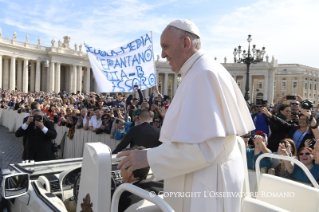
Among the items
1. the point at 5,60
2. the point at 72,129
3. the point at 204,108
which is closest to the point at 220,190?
the point at 204,108

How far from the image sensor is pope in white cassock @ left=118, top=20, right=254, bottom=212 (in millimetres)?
1564

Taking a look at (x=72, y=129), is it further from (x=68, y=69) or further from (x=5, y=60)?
(x=68, y=69)

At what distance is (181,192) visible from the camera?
1.74 metres

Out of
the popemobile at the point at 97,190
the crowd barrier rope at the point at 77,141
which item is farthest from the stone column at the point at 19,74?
the popemobile at the point at 97,190

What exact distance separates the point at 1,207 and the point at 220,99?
8.90 feet

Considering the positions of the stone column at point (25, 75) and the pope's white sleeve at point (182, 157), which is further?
the stone column at point (25, 75)

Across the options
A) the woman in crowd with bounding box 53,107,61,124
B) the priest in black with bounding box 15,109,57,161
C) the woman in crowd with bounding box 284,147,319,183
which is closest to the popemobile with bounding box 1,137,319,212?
the woman in crowd with bounding box 284,147,319,183

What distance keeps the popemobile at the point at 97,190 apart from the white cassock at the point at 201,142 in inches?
3.4

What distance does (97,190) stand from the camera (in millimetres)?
1634

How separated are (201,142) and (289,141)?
10.1ft

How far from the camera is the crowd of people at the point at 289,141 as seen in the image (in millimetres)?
3480

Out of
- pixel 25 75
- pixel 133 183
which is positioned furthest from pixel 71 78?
pixel 133 183

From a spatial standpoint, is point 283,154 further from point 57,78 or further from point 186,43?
point 57,78

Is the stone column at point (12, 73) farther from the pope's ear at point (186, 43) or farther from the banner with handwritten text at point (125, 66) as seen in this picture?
the pope's ear at point (186, 43)
